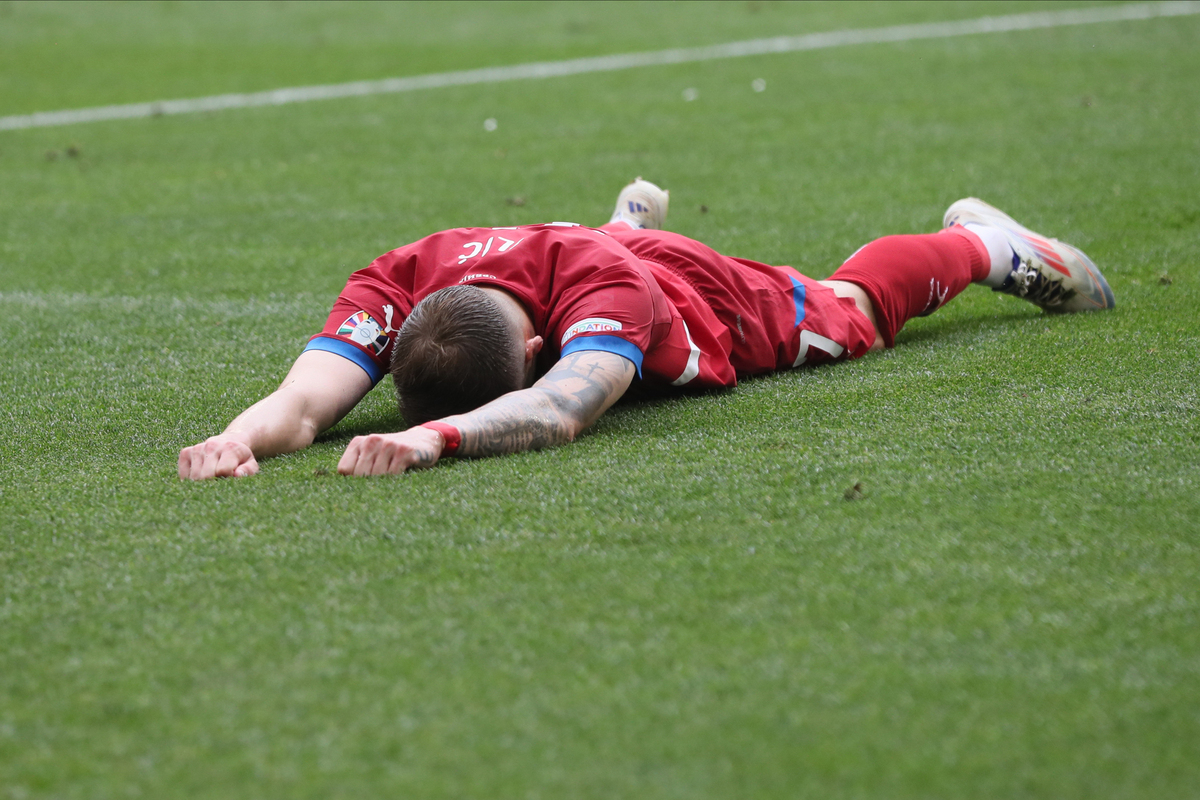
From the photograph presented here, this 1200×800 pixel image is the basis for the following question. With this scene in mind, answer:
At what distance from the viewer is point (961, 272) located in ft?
9.15

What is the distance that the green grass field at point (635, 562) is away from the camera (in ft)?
3.88

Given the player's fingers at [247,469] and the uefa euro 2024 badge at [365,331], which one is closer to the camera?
the player's fingers at [247,469]

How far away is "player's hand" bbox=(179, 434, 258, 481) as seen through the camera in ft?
6.34

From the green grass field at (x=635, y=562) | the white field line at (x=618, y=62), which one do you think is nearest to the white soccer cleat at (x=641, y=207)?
the green grass field at (x=635, y=562)

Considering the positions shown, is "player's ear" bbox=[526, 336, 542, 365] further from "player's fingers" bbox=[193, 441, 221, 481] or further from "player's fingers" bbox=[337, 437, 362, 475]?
"player's fingers" bbox=[193, 441, 221, 481]

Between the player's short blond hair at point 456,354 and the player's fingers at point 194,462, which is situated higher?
the player's short blond hair at point 456,354

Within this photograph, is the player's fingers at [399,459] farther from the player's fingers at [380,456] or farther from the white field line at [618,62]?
the white field line at [618,62]

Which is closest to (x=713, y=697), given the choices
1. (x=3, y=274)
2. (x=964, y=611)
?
(x=964, y=611)

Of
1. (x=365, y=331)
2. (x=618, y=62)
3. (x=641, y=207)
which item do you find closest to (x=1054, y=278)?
(x=641, y=207)

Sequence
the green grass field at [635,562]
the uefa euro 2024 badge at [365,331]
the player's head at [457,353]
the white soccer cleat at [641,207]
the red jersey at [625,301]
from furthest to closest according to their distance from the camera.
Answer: the white soccer cleat at [641,207], the uefa euro 2024 badge at [365,331], the red jersey at [625,301], the player's head at [457,353], the green grass field at [635,562]

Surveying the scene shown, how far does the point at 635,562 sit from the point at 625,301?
2.18ft

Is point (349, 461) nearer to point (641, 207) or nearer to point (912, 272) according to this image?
point (912, 272)

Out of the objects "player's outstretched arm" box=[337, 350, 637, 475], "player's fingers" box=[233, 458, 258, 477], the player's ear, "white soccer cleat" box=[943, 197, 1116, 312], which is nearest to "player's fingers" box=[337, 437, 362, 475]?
"player's outstretched arm" box=[337, 350, 637, 475]

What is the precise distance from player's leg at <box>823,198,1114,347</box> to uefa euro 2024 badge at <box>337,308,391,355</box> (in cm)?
103
